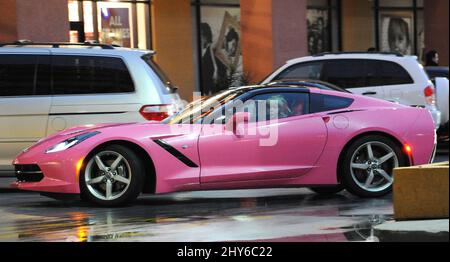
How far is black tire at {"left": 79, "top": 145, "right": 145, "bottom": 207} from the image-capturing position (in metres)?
9.12

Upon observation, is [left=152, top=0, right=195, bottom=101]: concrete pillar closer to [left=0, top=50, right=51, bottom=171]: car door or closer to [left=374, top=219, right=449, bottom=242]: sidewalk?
[left=0, top=50, right=51, bottom=171]: car door

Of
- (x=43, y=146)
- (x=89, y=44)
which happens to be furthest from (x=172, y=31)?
(x=43, y=146)

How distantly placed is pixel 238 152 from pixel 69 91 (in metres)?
2.96

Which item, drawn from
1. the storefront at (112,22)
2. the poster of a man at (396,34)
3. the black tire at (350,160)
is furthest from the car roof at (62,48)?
the poster of a man at (396,34)

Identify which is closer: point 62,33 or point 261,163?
point 261,163

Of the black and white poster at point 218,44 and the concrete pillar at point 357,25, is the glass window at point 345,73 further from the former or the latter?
the concrete pillar at point 357,25

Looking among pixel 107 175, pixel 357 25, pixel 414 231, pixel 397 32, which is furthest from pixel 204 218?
pixel 397 32

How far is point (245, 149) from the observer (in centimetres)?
925

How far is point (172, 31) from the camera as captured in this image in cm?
2320

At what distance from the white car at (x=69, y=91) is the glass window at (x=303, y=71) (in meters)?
3.78

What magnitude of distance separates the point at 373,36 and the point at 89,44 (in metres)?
17.7

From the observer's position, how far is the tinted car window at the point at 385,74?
14.2 meters
